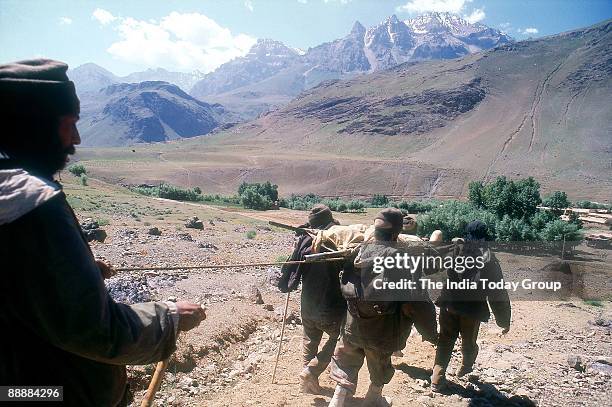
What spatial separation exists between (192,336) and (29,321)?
4.71 m

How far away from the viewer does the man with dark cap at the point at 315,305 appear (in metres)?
4.61

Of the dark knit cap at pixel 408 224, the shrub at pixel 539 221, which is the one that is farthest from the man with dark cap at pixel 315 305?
the shrub at pixel 539 221

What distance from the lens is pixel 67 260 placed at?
1.45 m

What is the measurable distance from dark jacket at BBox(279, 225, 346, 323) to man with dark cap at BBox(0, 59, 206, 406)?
2.92m

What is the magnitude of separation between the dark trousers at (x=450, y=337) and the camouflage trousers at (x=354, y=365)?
3.50 feet

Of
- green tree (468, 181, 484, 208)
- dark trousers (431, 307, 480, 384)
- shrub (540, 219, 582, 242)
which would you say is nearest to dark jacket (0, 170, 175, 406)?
dark trousers (431, 307, 480, 384)

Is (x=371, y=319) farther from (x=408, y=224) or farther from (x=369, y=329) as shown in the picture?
(x=408, y=224)

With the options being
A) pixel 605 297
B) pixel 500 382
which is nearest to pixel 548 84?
pixel 605 297

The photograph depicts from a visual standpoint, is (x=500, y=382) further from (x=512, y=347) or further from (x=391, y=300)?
(x=391, y=300)

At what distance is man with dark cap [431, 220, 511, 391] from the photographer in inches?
184

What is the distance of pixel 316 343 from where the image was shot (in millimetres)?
4922

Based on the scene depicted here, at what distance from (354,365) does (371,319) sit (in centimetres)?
64

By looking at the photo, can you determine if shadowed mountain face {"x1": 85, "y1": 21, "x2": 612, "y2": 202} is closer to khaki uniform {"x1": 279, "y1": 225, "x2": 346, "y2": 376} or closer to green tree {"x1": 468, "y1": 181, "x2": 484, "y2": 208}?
green tree {"x1": 468, "y1": 181, "x2": 484, "y2": 208}

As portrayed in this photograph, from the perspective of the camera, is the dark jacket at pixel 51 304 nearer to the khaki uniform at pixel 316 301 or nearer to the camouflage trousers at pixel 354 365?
the camouflage trousers at pixel 354 365
